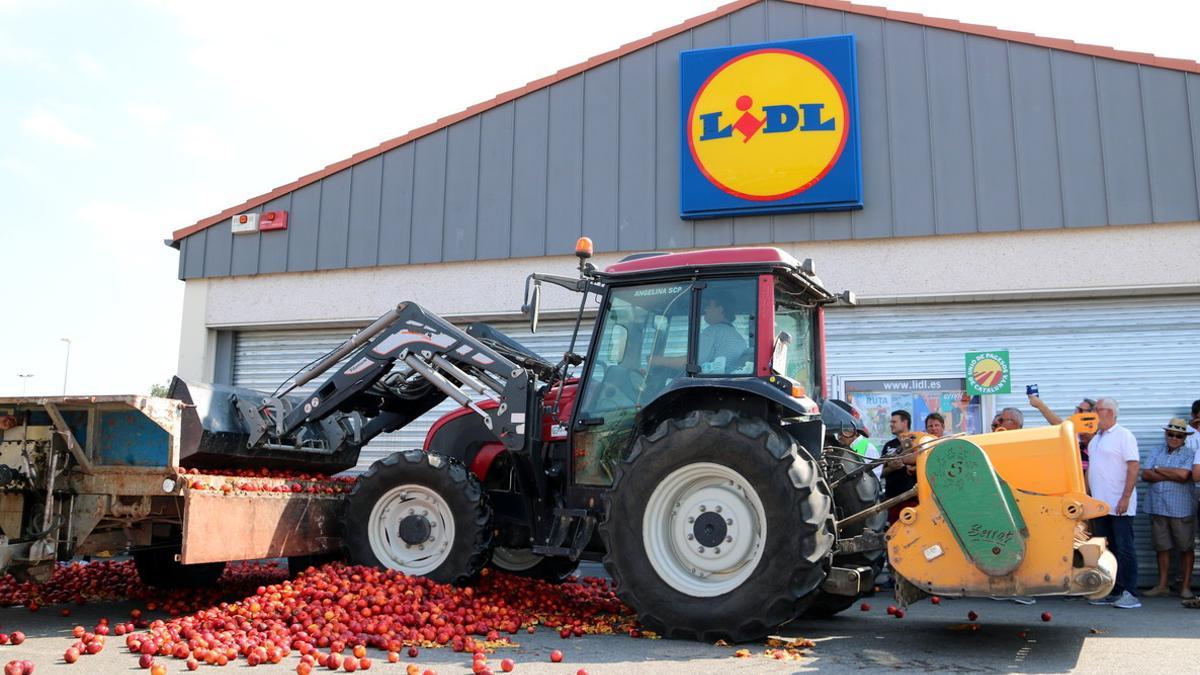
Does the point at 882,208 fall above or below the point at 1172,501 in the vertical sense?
above

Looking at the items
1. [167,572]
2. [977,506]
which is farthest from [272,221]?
[977,506]

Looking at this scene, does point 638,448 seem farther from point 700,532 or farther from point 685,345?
point 685,345

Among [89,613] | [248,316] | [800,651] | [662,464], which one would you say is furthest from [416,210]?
[800,651]

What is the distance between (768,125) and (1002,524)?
23.3 ft

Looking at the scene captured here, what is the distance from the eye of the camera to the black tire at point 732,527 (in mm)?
5738

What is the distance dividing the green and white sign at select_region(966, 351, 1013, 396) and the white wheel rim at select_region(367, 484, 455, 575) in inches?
257

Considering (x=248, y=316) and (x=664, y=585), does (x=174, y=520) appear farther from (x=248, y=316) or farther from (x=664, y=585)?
(x=248, y=316)

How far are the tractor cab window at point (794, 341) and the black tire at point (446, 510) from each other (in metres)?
2.40

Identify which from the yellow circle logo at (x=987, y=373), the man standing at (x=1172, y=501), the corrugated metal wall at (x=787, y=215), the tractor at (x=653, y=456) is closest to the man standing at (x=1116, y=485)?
the man standing at (x=1172, y=501)

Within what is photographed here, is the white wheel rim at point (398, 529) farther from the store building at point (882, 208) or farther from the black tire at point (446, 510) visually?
the store building at point (882, 208)

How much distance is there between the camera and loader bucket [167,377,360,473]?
7562mm

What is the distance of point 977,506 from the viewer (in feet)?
17.9

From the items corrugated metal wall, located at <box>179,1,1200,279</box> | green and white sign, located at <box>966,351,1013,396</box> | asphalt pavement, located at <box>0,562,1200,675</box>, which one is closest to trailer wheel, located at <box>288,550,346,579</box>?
asphalt pavement, located at <box>0,562,1200,675</box>

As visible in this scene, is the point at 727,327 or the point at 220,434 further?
the point at 220,434
